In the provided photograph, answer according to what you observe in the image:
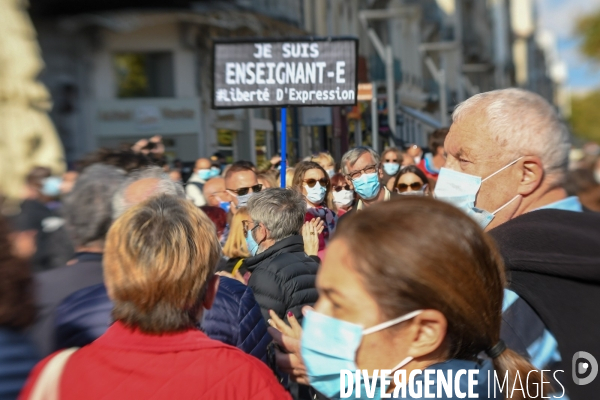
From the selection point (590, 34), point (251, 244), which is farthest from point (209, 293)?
point (590, 34)

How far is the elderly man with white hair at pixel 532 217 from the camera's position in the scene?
2514mm

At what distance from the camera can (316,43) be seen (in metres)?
9.00

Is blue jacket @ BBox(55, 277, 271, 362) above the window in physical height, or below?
below

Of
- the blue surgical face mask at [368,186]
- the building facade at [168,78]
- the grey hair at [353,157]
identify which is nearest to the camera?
the blue surgical face mask at [368,186]

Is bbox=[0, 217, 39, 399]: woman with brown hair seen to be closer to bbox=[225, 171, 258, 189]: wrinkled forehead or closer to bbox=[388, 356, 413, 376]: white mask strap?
bbox=[388, 356, 413, 376]: white mask strap

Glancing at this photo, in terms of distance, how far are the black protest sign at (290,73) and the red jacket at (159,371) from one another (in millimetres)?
6298

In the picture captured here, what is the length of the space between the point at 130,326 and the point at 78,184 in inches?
72.8

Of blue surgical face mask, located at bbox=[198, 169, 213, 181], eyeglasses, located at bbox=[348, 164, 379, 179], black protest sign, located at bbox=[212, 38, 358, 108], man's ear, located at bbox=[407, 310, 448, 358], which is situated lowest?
blue surgical face mask, located at bbox=[198, 169, 213, 181]

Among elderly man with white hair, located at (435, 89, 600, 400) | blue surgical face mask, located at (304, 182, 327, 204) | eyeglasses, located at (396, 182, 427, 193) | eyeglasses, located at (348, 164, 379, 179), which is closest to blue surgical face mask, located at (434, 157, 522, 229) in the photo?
elderly man with white hair, located at (435, 89, 600, 400)

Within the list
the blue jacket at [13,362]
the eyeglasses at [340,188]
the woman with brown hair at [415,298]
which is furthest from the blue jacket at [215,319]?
the eyeglasses at [340,188]

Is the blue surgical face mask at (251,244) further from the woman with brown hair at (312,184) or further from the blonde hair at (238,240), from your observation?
the woman with brown hair at (312,184)

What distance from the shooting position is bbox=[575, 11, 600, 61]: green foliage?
73.0 feet

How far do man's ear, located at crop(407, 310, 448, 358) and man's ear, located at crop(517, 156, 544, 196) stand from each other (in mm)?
1113

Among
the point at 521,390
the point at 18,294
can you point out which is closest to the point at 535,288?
the point at 521,390
